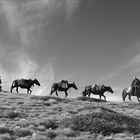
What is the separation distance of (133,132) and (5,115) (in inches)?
409

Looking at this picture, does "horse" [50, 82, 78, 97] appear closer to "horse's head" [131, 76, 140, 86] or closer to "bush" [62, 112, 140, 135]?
"horse's head" [131, 76, 140, 86]

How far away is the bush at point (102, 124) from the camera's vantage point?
68.6ft

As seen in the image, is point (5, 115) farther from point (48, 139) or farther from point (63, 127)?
point (48, 139)

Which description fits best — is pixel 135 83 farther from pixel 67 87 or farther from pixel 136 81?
pixel 67 87

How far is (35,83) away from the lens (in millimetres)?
57625

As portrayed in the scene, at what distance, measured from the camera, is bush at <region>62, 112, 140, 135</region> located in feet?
68.6

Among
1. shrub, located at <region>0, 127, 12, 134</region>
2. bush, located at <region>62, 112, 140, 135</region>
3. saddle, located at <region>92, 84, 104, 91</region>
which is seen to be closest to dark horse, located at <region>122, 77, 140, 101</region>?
saddle, located at <region>92, 84, 104, 91</region>

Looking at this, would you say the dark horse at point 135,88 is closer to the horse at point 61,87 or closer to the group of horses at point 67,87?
the group of horses at point 67,87

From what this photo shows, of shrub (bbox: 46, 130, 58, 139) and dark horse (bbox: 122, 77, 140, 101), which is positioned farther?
dark horse (bbox: 122, 77, 140, 101)

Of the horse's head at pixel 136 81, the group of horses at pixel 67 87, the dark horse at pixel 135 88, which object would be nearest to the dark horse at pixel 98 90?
the group of horses at pixel 67 87

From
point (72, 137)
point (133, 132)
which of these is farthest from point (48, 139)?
point (133, 132)

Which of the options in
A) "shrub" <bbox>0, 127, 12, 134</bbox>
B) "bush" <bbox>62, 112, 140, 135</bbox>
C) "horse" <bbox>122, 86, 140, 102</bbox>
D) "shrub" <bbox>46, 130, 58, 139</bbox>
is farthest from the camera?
"horse" <bbox>122, 86, 140, 102</bbox>

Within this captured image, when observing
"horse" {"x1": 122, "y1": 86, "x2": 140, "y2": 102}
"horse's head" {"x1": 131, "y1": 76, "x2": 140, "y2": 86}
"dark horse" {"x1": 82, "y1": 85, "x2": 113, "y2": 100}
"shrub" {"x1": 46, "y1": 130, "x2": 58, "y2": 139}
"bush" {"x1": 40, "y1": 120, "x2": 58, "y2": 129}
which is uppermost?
"horse's head" {"x1": 131, "y1": 76, "x2": 140, "y2": 86}

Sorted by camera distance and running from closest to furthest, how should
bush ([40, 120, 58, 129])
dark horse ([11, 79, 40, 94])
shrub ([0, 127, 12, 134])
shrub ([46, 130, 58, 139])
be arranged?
shrub ([46, 130, 58, 139]) → shrub ([0, 127, 12, 134]) → bush ([40, 120, 58, 129]) → dark horse ([11, 79, 40, 94])
